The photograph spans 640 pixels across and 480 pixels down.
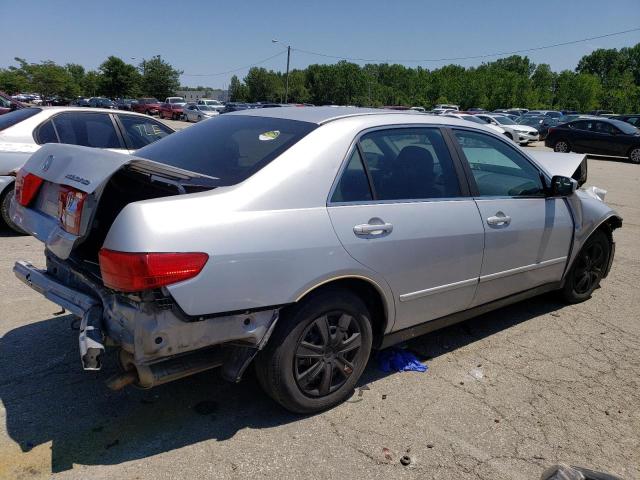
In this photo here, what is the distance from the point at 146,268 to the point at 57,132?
16.7 ft

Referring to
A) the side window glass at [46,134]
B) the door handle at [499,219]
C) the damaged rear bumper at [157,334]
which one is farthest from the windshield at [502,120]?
the damaged rear bumper at [157,334]

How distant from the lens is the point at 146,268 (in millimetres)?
2225

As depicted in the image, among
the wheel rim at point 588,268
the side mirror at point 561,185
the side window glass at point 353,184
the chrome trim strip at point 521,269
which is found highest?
the side window glass at point 353,184

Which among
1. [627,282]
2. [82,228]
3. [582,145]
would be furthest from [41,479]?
[582,145]

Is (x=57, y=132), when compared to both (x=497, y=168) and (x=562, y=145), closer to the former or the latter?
(x=497, y=168)

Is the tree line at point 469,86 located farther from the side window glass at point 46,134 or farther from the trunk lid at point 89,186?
the trunk lid at point 89,186

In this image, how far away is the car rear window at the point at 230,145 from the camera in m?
2.84

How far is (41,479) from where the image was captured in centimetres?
236

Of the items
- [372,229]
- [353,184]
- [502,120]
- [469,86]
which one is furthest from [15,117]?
[469,86]

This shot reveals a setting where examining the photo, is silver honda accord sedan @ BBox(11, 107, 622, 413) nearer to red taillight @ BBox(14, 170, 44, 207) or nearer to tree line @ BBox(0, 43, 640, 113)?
red taillight @ BBox(14, 170, 44, 207)

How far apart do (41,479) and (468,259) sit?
2690mm

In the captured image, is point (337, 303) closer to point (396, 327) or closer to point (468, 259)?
point (396, 327)

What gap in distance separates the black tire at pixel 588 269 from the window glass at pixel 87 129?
5.47 meters

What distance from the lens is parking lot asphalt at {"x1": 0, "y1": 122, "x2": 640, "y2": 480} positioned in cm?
256
